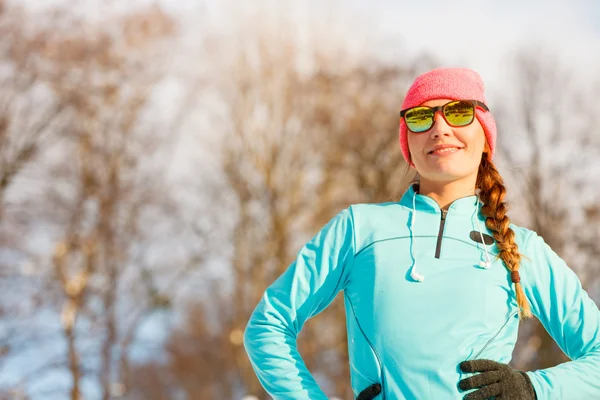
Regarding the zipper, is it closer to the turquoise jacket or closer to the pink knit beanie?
the turquoise jacket

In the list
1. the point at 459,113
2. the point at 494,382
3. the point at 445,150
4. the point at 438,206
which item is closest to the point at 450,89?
the point at 459,113

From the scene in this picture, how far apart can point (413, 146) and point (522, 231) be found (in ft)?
1.37

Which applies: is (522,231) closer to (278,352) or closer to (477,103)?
(477,103)

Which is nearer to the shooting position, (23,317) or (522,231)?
(522,231)

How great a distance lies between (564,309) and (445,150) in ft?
1.88

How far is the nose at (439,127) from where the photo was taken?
2.18 meters

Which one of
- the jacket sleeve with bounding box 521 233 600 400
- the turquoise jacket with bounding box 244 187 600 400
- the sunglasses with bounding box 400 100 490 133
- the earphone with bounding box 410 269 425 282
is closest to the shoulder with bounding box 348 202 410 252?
the turquoise jacket with bounding box 244 187 600 400

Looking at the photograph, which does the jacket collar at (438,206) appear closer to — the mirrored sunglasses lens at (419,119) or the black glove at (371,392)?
the mirrored sunglasses lens at (419,119)

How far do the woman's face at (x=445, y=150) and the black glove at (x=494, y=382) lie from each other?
0.61m

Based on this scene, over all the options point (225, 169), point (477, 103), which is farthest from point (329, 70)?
point (477, 103)

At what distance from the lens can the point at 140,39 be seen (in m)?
18.0

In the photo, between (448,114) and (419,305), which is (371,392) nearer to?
(419,305)

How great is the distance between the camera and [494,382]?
6.07 feet

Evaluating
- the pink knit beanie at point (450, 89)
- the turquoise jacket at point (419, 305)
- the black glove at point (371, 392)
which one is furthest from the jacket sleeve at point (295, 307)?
the pink knit beanie at point (450, 89)
